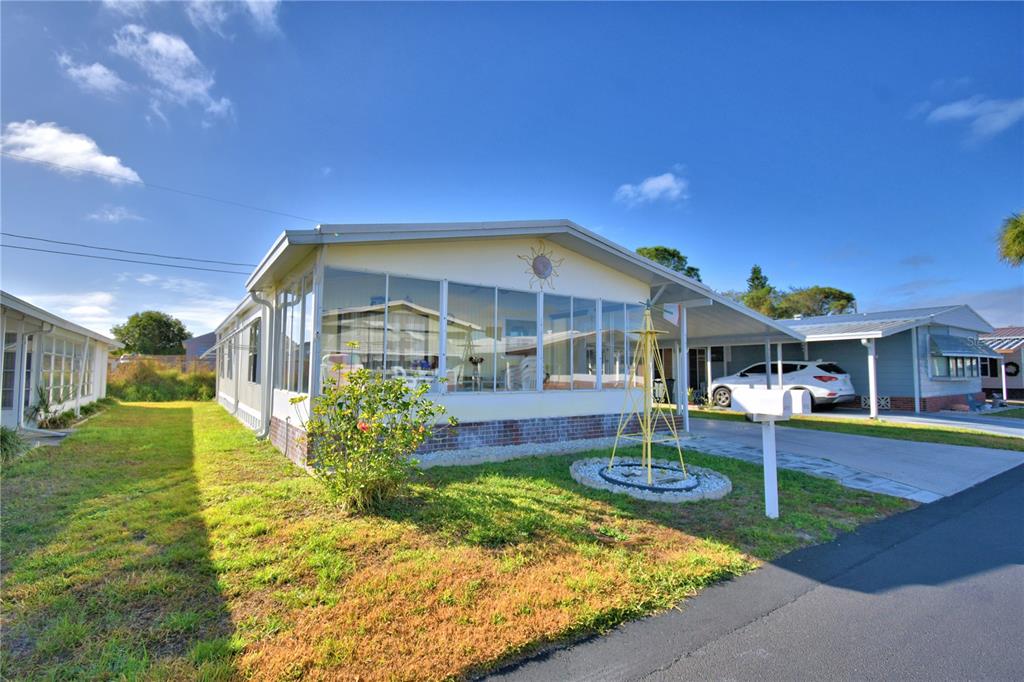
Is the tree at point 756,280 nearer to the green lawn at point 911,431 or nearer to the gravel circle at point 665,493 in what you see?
the green lawn at point 911,431

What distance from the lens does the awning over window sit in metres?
16.0

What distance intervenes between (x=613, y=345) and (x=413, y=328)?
167 inches

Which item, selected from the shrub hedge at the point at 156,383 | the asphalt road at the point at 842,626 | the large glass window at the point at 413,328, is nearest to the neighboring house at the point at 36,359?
the shrub hedge at the point at 156,383

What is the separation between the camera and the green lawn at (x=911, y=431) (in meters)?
9.70

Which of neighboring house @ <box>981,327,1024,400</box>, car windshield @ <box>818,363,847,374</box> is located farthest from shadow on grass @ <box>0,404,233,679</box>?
neighboring house @ <box>981,327,1024,400</box>

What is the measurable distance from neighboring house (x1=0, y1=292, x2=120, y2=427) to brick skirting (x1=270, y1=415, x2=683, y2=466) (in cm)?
540

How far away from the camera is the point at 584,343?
29.7 ft

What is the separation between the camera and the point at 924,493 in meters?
5.91

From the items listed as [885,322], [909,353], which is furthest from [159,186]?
[909,353]

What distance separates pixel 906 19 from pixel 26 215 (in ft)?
73.0

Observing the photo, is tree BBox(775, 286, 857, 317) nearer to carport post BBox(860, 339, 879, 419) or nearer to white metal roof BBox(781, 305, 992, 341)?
white metal roof BBox(781, 305, 992, 341)

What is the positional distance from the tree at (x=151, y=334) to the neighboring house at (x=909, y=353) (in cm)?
4884

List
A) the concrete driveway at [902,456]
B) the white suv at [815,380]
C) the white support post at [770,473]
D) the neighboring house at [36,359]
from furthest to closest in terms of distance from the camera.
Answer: the white suv at [815,380]
the neighboring house at [36,359]
the concrete driveway at [902,456]
the white support post at [770,473]

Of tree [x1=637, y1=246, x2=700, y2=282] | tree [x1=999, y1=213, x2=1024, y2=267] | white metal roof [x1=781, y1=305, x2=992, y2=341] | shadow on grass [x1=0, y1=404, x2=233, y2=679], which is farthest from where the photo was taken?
tree [x1=637, y1=246, x2=700, y2=282]
